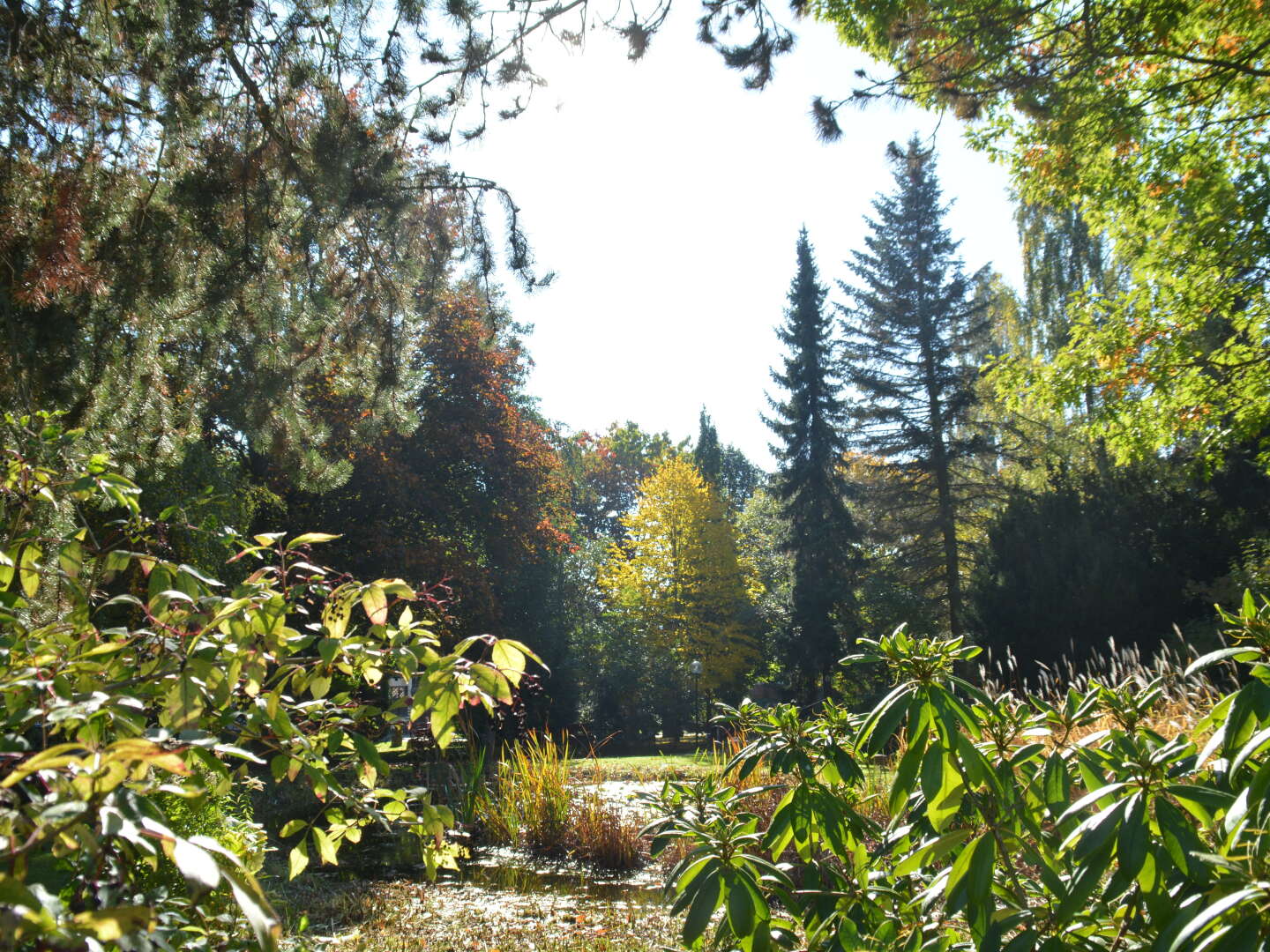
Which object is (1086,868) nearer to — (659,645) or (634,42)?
(634,42)

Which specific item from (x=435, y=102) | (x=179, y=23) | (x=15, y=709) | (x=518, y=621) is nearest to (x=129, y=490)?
(x=15, y=709)

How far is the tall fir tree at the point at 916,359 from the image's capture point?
2214 cm

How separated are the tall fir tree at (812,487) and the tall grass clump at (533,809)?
50.4 ft

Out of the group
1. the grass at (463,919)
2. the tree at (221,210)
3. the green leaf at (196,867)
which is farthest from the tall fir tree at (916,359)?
the green leaf at (196,867)

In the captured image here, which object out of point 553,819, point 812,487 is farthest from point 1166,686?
point 812,487

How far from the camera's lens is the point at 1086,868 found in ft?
3.86

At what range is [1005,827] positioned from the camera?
1.47 meters

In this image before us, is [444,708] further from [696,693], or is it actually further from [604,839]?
[696,693]

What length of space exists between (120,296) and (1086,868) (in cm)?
403

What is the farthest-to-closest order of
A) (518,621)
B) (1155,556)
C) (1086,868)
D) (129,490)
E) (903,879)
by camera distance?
(518,621) < (1155,556) < (903,879) < (129,490) < (1086,868)

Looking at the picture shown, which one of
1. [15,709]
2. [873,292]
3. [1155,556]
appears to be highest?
[873,292]

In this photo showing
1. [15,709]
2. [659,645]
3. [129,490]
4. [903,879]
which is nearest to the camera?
[15,709]

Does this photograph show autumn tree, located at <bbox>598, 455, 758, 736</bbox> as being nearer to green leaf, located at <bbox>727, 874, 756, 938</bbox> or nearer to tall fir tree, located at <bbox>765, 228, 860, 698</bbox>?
tall fir tree, located at <bbox>765, 228, 860, 698</bbox>

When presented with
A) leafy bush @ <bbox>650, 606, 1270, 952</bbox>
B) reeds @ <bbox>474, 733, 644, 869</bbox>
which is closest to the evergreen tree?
reeds @ <bbox>474, 733, 644, 869</bbox>
